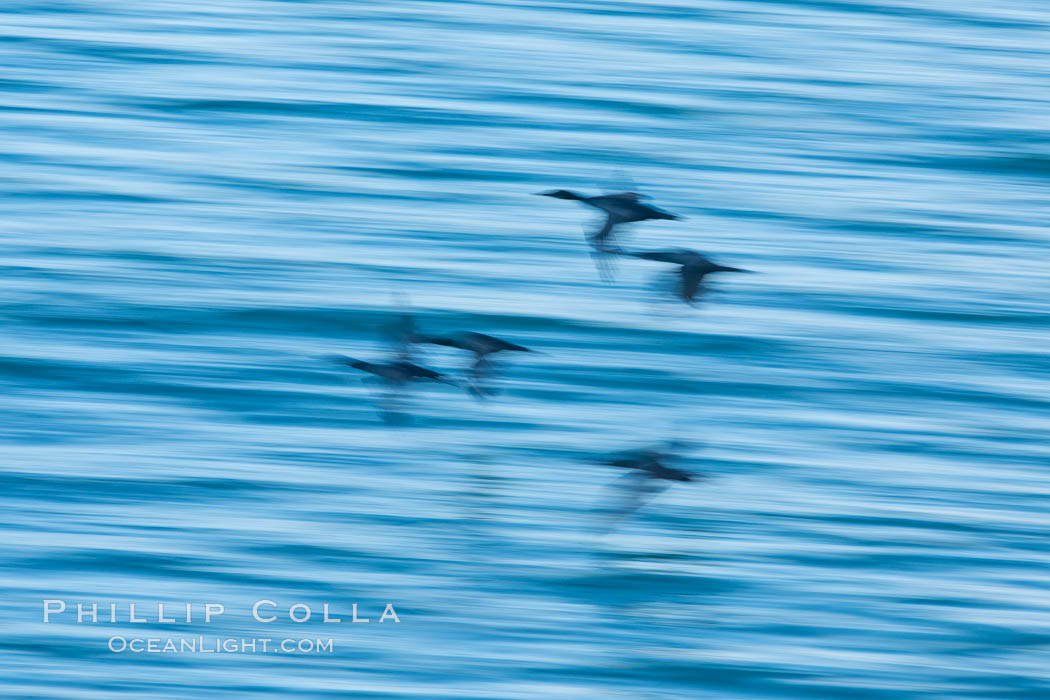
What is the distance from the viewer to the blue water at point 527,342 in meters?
11.2

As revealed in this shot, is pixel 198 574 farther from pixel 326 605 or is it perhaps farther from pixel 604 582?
pixel 604 582

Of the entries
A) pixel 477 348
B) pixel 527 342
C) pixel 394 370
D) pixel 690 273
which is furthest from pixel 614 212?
pixel 527 342

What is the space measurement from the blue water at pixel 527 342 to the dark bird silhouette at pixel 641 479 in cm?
17

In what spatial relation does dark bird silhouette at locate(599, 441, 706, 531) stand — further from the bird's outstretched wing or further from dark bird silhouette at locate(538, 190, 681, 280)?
dark bird silhouette at locate(538, 190, 681, 280)

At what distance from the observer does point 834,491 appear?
1270cm

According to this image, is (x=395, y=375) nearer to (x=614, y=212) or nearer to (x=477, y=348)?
(x=477, y=348)

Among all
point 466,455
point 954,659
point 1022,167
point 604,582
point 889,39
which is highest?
point 889,39

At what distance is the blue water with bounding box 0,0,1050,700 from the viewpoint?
36.9 ft

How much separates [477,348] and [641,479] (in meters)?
1.37

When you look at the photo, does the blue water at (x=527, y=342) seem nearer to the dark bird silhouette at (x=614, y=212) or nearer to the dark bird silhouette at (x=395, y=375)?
the dark bird silhouette at (x=395, y=375)

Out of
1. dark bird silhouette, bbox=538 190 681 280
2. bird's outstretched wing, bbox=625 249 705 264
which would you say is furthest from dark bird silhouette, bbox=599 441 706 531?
dark bird silhouette, bbox=538 190 681 280

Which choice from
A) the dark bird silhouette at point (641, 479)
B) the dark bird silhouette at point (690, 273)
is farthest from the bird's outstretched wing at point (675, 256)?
the dark bird silhouette at point (641, 479)

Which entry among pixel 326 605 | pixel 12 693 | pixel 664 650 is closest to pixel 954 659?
pixel 664 650

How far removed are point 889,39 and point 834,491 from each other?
912 cm
